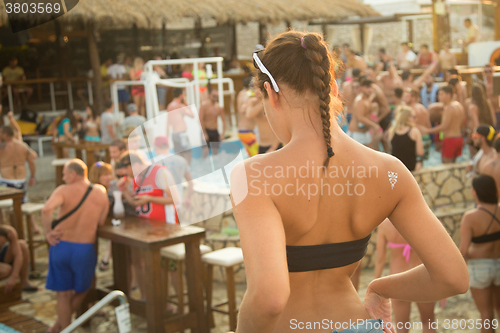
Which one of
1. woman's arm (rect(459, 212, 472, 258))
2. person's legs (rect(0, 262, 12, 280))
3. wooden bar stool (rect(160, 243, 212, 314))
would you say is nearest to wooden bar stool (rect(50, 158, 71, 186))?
person's legs (rect(0, 262, 12, 280))

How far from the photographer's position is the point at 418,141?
6.62m

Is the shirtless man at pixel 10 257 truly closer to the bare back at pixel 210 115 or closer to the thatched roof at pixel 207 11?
the bare back at pixel 210 115

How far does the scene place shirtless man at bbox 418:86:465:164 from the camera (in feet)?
25.3

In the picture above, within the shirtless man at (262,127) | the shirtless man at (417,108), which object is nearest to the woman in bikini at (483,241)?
the shirtless man at (262,127)

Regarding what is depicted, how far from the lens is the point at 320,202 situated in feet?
4.23

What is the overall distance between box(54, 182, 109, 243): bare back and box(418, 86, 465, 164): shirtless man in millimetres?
5344

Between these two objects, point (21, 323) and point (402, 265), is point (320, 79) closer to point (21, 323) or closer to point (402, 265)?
point (402, 265)

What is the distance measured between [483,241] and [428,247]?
2.90 m

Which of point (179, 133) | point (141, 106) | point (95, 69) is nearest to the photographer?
point (179, 133)

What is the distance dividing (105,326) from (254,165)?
417 cm

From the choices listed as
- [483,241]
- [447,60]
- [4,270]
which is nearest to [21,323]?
[4,270]

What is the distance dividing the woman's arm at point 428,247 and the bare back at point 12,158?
6693 mm

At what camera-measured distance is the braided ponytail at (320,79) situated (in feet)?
4.14

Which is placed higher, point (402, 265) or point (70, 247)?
point (70, 247)
